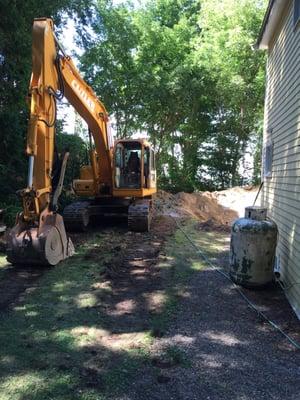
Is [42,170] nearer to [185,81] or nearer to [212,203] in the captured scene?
[212,203]

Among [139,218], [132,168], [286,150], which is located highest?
[286,150]

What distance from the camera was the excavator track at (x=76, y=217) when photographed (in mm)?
10727

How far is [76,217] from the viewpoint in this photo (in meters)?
10.7

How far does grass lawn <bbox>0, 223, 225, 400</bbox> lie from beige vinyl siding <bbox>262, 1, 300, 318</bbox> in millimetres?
1629

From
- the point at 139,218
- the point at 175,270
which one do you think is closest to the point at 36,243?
the point at 175,270

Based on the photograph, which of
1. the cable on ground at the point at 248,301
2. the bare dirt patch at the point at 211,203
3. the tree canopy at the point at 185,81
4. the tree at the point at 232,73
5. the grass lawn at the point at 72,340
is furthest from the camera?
the tree at the point at 232,73

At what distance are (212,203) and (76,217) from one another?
9.31m

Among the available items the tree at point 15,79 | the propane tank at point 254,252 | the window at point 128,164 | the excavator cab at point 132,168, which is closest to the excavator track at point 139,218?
the excavator cab at point 132,168

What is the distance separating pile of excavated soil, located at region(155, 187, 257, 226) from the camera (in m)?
16.8

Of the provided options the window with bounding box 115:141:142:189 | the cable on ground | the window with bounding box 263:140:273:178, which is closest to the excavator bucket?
the cable on ground

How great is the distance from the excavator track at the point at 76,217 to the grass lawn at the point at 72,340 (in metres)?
3.21

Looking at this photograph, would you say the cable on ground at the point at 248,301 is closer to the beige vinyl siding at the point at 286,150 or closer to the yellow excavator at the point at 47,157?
the beige vinyl siding at the point at 286,150

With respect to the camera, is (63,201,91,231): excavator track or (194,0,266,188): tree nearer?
(63,201,91,231): excavator track

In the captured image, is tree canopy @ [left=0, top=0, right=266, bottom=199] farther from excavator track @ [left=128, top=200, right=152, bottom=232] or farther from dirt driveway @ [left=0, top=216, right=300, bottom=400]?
dirt driveway @ [left=0, top=216, right=300, bottom=400]
